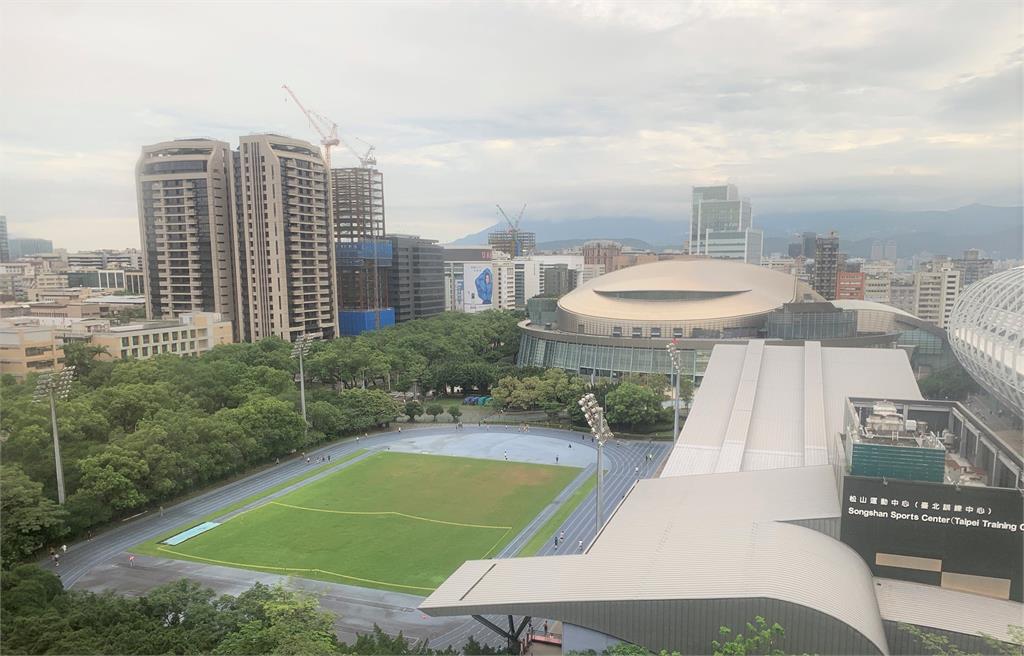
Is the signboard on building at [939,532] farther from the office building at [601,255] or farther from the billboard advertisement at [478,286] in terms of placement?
the office building at [601,255]

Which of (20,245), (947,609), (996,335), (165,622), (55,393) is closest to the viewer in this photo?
(947,609)

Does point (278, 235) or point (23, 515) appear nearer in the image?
point (23, 515)

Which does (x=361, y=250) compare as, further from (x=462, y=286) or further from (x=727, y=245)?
(x=727, y=245)

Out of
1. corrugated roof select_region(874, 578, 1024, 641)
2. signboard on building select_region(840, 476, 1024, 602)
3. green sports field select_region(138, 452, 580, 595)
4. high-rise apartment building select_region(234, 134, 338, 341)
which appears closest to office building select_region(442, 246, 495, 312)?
high-rise apartment building select_region(234, 134, 338, 341)

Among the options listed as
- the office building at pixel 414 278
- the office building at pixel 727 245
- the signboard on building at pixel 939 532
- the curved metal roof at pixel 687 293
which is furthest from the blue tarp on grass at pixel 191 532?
the office building at pixel 727 245

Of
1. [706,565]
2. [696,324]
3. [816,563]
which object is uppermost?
[696,324]

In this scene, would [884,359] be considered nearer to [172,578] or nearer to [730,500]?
[730,500]

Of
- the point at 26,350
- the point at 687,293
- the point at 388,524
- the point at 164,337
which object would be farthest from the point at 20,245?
the point at 687,293
